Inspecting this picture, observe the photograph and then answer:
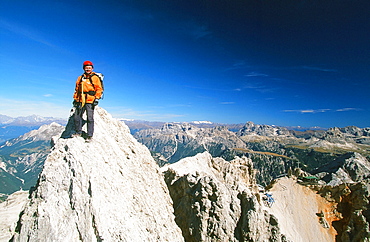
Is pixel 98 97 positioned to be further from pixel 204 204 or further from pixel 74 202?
pixel 204 204

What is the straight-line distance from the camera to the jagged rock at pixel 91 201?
8.85 m

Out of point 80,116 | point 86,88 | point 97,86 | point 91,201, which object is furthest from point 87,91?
point 91,201

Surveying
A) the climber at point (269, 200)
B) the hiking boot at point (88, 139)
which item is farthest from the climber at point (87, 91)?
the climber at point (269, 200)

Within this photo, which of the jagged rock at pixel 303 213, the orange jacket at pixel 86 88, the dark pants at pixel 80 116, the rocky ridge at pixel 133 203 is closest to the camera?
the rocky ridge at pixel 133 203

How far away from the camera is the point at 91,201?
32.1 ft

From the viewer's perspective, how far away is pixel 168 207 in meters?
17.4

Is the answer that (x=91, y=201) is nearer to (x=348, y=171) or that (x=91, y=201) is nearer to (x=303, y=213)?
(x=303, y=213)

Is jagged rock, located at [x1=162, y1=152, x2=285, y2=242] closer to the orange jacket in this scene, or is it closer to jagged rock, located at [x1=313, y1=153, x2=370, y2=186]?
the orange jacket

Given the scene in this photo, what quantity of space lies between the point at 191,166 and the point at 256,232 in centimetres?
1578

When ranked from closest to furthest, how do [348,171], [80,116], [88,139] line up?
[80,116], [88,139], [348,171]

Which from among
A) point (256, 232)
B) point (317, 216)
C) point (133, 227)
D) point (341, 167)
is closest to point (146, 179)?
point (133, 227)

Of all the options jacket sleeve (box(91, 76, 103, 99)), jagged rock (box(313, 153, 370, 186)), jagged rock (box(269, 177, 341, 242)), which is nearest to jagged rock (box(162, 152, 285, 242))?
jacket sleeve (box(91, 76, 103, 99))

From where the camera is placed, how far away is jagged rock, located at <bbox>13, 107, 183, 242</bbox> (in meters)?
8.85

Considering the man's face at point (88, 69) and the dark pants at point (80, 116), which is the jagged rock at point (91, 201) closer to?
the dark pants at point (80, 116)
